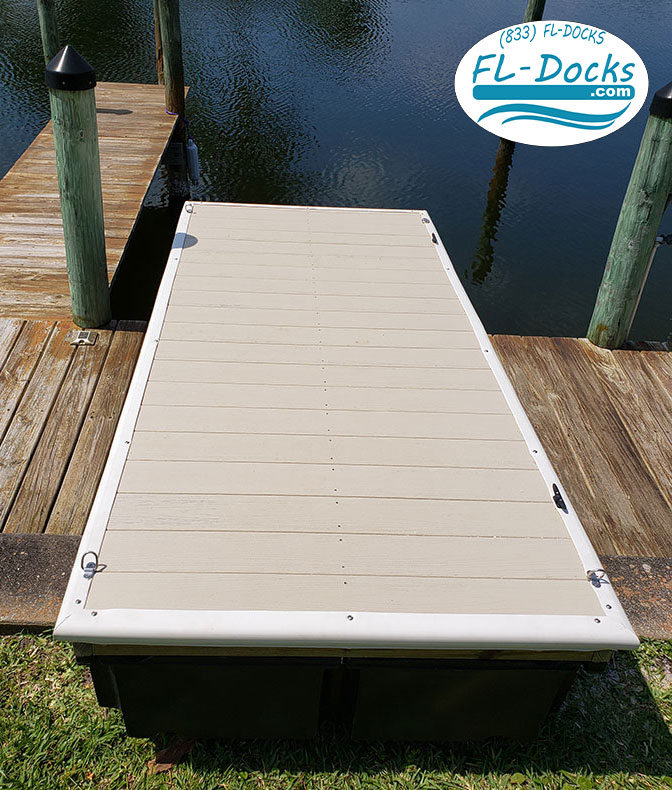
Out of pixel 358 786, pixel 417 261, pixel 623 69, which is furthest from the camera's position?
pixel 623 69

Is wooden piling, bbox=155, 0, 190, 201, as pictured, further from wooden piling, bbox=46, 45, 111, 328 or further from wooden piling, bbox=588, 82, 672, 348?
wooden piling, bbox=588, 82, 672, 348

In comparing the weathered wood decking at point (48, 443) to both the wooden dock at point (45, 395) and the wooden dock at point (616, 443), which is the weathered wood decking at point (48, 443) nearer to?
the wooden dock at point (45, 395)

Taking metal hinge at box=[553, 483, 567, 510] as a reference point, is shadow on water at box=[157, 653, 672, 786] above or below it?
below

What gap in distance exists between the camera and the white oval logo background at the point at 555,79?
354 inches

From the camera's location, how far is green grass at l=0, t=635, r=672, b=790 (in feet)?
9.97

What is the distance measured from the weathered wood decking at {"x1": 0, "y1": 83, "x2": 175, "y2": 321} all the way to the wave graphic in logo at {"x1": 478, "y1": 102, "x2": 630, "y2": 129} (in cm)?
508

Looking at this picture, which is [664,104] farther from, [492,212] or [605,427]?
[492,212]

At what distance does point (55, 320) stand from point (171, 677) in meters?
3.60

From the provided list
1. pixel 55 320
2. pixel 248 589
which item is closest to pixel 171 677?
pixel 248 589

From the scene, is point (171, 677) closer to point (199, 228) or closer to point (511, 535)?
point (511, 535)

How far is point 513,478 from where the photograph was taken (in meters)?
3.45

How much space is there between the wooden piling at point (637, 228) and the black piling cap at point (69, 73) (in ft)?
12.8

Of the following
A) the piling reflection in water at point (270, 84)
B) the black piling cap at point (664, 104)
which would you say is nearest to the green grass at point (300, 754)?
the black piling cap at point (664, 104)

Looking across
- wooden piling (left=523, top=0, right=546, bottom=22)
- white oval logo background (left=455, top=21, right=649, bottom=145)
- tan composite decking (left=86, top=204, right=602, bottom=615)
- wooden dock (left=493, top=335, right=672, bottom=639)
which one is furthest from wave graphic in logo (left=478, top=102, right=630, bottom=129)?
→ tan composite decking (left=86, top=204, right=602, bottom=615)
